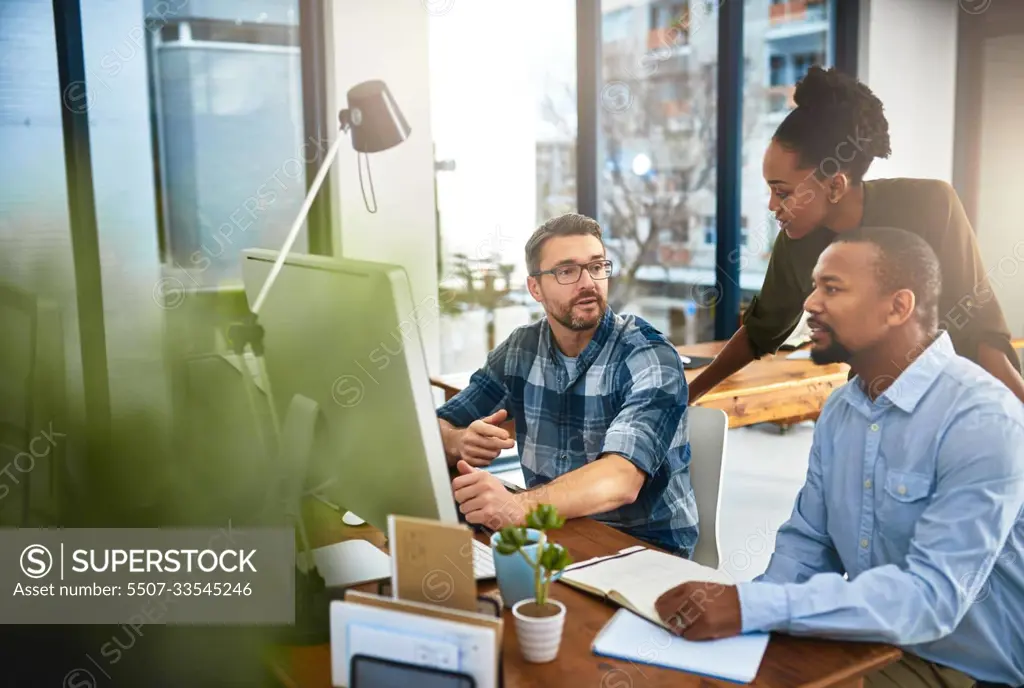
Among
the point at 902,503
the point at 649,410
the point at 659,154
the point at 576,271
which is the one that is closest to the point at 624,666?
the point at 902,503

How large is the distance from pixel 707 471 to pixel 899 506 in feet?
1.94

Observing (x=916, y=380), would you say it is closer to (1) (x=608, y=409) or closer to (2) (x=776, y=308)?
(1) (x=608, y=409)

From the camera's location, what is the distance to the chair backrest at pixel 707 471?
195 centimetres

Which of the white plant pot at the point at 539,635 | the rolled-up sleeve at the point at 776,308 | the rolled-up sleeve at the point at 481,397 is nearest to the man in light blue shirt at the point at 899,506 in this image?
the white plant pot at the point at 539,635

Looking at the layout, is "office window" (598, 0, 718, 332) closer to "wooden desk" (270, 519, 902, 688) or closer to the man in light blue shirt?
the man in light blue shirt

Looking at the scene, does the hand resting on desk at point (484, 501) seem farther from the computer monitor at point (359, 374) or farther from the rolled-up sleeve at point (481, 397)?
the rolled-up sleeve at point (481, 397)

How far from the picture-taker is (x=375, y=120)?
153 centimetres

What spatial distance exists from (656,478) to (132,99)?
195 cm

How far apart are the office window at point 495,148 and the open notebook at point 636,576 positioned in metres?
2.11

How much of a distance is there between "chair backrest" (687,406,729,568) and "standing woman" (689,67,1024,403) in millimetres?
596

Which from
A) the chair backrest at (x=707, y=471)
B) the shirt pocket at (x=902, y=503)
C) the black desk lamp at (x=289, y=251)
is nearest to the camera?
the black desk lamp at (x=289, y=251)

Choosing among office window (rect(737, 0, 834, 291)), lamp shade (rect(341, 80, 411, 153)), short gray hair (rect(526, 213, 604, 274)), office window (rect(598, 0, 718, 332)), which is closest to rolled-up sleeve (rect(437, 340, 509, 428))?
short gray hair (rect(526, 213, 604, 274))

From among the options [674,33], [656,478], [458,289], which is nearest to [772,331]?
[656,478]

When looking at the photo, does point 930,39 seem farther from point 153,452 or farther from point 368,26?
point 153,452
